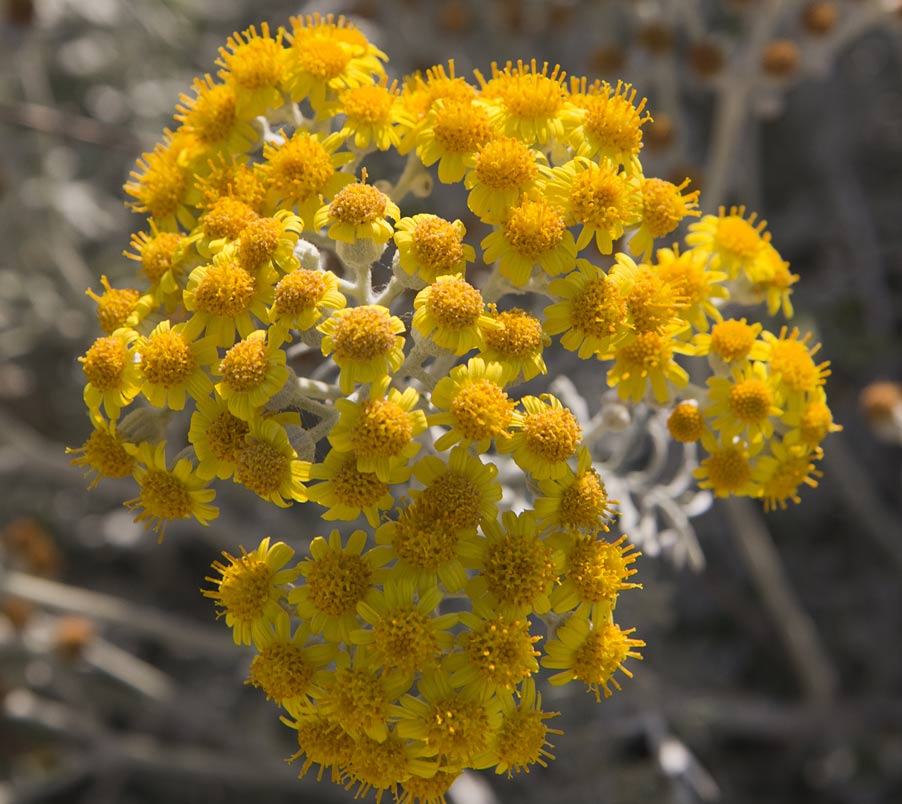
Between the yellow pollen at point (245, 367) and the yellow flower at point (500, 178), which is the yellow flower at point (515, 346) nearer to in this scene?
the yellow flower at point (500, 178)

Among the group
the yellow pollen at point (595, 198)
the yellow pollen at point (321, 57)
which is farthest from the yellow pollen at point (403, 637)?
the yellow pollen at point (321, 57)

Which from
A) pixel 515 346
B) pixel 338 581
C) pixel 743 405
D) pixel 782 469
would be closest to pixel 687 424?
pixel 743 405

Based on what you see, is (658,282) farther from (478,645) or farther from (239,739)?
(239,739)

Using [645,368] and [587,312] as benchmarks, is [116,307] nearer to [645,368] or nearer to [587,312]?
[587,312]

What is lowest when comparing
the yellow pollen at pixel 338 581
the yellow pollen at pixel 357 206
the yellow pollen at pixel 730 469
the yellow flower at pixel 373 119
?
the yellow pollen at pixel 338 581

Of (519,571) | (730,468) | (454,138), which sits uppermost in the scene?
(454,138)
